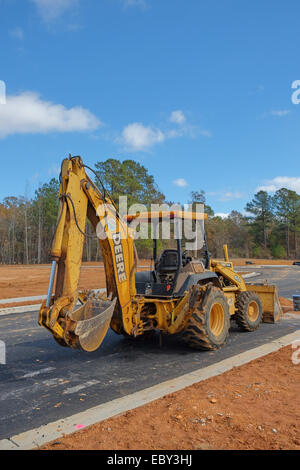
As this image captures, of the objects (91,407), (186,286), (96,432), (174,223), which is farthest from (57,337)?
(174,223)

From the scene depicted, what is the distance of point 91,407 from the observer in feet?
14.4

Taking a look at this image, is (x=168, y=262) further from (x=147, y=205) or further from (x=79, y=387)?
(x=147, y=205)

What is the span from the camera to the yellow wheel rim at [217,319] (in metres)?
7.16

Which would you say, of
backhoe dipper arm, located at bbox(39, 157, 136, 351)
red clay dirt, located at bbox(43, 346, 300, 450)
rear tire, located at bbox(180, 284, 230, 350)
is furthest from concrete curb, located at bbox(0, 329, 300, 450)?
backhoe dipper arm, located at bbox(39, 157, 136, 351)

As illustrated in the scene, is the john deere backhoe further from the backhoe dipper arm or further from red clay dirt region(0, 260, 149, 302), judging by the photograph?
red clay dirt region(0, 260, 149, 302)

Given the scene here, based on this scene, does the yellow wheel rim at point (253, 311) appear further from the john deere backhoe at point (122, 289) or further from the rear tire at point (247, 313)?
the john deere backhoe at point (122, 289)

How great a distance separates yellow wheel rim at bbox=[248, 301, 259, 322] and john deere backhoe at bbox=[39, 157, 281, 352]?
0.76ft

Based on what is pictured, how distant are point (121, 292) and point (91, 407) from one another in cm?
198

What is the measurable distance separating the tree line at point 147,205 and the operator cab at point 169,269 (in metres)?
39.8

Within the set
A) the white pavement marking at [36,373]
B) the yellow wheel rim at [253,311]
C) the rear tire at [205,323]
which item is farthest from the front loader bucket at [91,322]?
the yellow wheel rim at [253,311]

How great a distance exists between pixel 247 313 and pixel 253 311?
0.46 meters

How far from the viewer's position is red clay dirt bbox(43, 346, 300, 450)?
11.1ft

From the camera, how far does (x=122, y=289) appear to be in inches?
237
